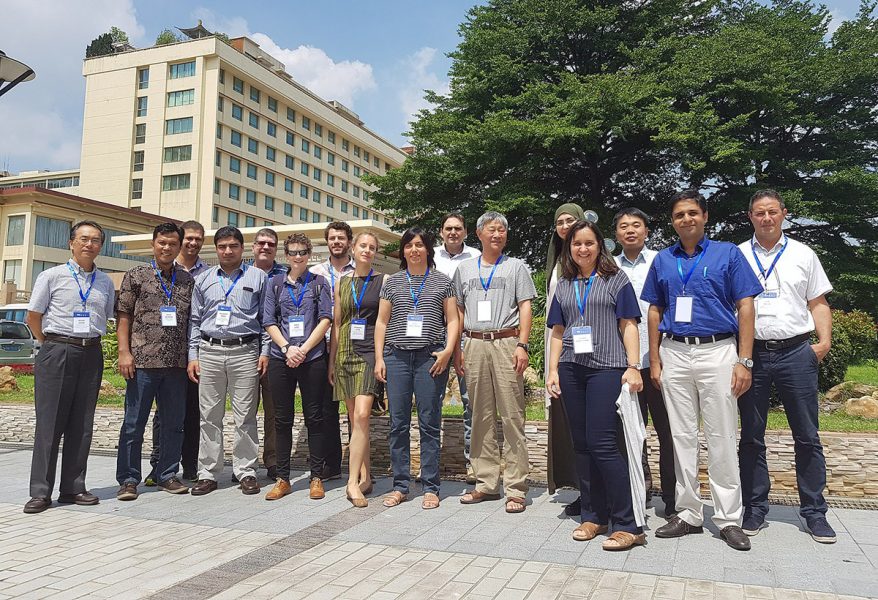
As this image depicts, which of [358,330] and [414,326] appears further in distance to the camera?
[358,330]

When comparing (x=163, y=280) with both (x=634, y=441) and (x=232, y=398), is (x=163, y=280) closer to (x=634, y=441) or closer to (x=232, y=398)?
(x=232, y=398)

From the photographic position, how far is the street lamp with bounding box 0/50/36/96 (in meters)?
6.13

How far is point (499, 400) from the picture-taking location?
4719mm

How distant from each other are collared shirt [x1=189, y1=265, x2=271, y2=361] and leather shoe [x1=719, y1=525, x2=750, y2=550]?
3652mm

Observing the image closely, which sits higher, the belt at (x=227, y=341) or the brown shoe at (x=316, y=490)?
the belt at (x=227, y=341)

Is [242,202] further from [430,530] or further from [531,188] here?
[430,530]

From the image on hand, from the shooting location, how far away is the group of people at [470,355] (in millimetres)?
3893

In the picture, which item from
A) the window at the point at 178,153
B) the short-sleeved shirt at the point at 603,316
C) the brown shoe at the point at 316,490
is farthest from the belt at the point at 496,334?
the window at the point at 178,153

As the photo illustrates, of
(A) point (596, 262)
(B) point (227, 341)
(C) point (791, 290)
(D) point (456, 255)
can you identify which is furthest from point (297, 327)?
(C) point (791, 290)

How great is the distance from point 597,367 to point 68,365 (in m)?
3.88

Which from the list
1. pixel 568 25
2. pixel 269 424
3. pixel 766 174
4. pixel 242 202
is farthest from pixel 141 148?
pixel 269 424

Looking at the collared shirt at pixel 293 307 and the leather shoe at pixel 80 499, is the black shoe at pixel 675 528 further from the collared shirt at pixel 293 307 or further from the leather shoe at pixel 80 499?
the leather shoe at pixel 80 499

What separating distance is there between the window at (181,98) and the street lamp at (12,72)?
159ft

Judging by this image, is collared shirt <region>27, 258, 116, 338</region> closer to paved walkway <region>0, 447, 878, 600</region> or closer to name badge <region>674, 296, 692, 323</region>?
paved walkway <region>0, 447, 878, 600</region>
